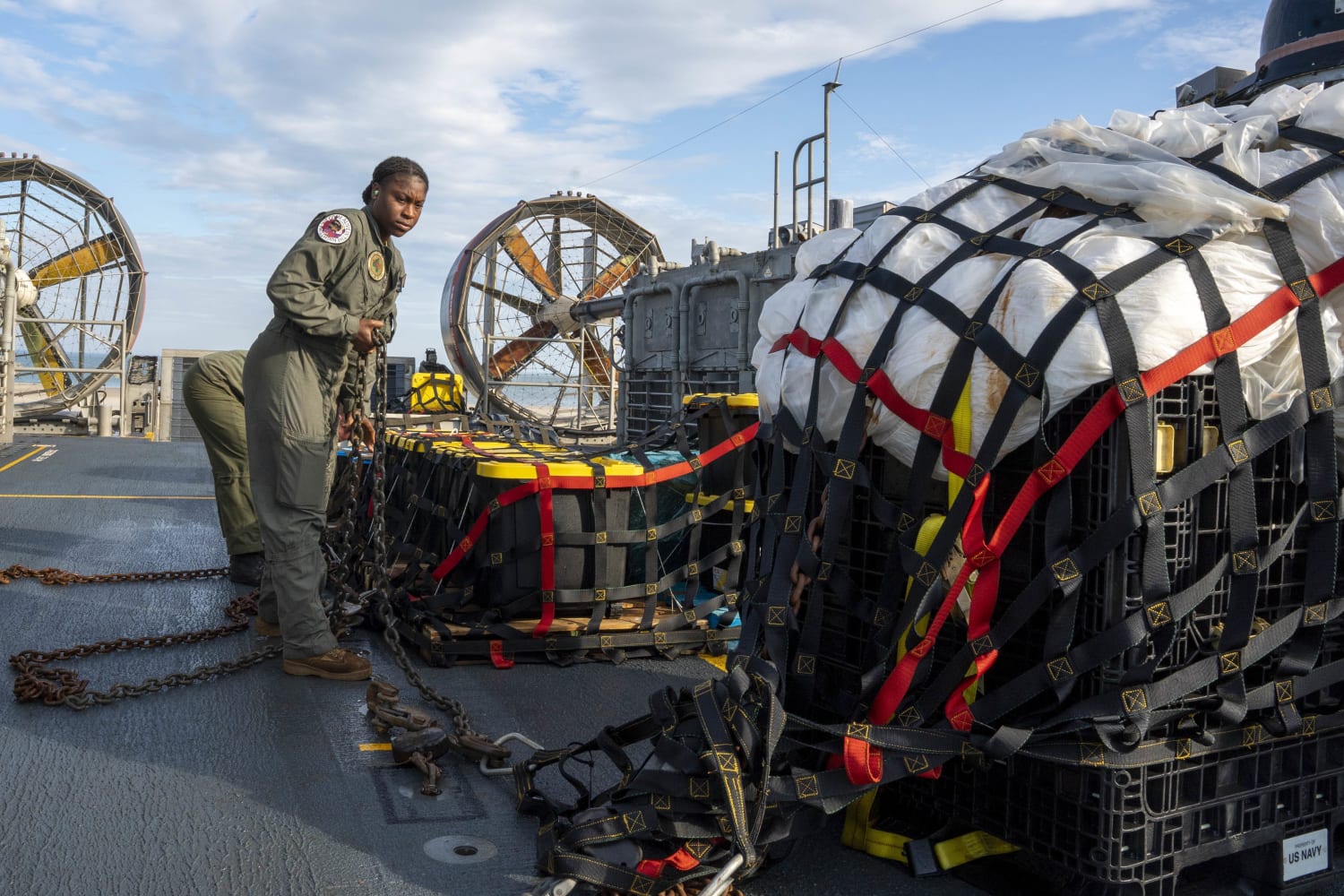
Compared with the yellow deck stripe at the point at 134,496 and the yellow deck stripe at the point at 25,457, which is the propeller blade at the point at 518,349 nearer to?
the yellow deck stripe at the point at 25,457

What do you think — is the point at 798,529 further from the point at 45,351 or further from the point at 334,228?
the point at 45,351

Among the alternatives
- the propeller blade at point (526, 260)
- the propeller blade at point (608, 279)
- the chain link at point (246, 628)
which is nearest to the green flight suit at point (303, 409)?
the chain link at point (246, 628)

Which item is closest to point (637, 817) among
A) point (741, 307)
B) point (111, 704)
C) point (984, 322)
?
point (984, 322)

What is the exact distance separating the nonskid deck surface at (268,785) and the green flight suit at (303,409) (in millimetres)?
389

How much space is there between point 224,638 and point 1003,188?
3983 mm

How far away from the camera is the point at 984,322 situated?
2.39m

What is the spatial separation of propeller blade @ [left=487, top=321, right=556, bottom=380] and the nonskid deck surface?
58.2ft

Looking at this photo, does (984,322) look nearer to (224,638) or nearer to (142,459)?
(224,638)

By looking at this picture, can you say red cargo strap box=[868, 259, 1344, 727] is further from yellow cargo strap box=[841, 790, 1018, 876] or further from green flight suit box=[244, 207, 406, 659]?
green flight suit box=[244, 207, 406, 659]

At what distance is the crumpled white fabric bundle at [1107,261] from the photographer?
227 centimetres

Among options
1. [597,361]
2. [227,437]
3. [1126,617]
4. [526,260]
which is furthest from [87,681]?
[597,361]

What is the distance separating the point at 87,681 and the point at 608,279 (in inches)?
766

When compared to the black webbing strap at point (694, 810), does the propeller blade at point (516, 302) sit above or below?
above

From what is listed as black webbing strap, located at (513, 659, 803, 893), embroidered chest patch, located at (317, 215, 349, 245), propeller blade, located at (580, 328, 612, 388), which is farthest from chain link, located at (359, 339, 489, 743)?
propeller blade, located at (580, 328, 612, 388)
